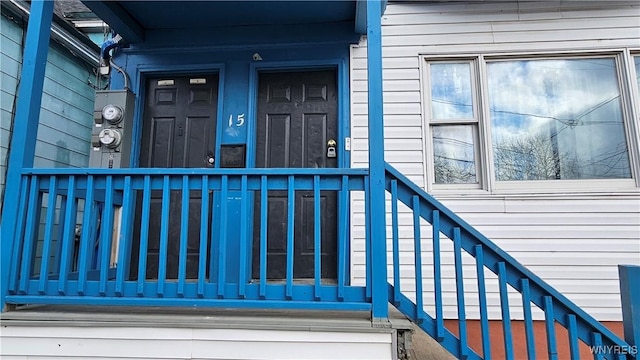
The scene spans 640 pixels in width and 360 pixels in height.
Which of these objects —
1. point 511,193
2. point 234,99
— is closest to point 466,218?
point 511,193

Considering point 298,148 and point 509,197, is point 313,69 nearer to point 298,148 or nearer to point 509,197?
point 298,148

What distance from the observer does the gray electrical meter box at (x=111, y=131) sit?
10.3 feet

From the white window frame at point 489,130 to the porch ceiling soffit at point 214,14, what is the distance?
0.87m

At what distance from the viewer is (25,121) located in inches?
82.4

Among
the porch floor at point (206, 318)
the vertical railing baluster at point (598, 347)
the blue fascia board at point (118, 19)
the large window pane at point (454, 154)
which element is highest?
the blue fascia board at point (118, 19)

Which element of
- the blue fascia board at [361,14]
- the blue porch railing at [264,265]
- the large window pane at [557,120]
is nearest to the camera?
the blue porch railing at [264,265]

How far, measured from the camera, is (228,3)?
2969 millimetres

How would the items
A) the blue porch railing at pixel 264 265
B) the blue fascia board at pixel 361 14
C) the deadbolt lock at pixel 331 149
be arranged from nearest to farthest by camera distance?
the blue porch railing at pixel 264 265 → the blue fascia board at pixel 361 14 → the deadbolt lock at pixel 331 149

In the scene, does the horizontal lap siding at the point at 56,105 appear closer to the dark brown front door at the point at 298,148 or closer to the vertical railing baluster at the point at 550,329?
the dark brown front door at the point at 298,148

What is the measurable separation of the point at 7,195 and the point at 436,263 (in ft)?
7.67

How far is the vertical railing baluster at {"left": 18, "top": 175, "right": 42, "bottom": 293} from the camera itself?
1.97 meters

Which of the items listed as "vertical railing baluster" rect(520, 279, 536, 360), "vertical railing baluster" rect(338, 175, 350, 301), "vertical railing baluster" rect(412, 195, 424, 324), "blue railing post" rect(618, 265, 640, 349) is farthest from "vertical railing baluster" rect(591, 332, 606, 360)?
"vertical railing baluster" rect(338, 175, 350, 301)

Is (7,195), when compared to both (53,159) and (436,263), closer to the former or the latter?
(53,159)

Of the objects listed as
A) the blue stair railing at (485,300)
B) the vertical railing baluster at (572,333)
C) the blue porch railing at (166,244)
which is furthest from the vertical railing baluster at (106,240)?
the vertical railing baluster at (572,333)
